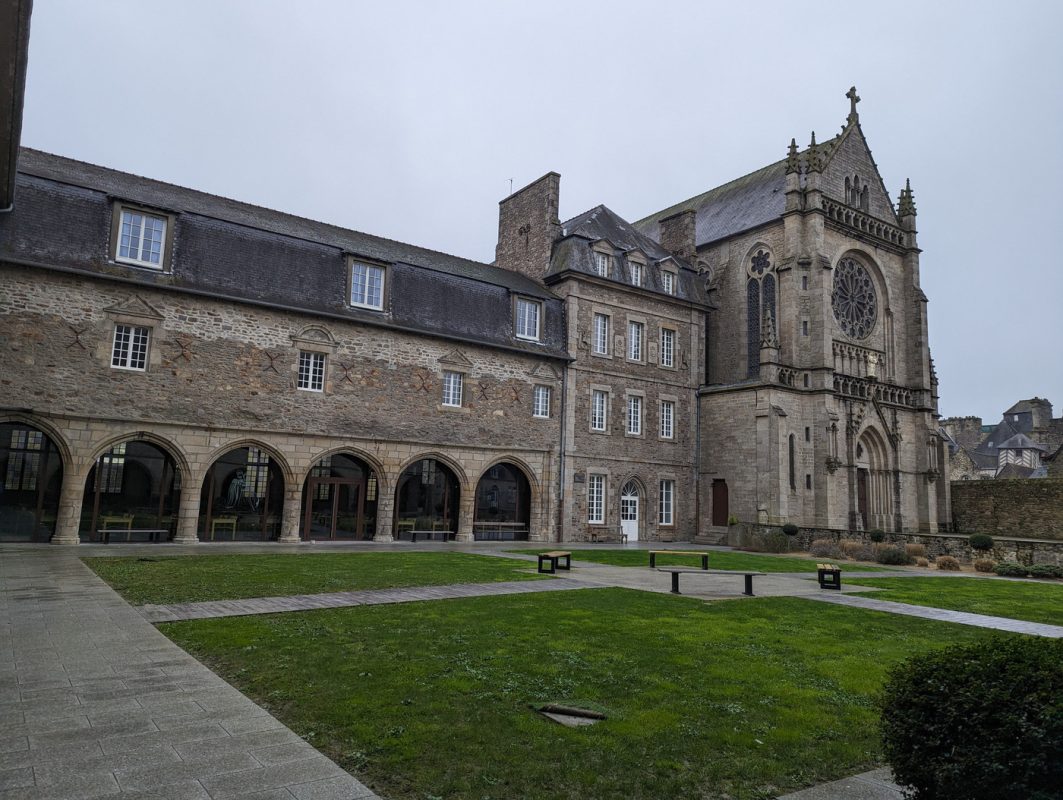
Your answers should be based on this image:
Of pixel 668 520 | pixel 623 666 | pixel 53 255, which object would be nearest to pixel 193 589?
pixel 623 666

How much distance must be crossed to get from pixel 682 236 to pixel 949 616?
28.3 m

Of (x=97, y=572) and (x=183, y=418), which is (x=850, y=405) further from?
(x=97, y=572)

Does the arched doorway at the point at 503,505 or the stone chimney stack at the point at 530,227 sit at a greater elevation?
the stone chimney stack at the point at 530,227

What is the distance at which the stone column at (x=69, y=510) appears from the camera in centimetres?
1853

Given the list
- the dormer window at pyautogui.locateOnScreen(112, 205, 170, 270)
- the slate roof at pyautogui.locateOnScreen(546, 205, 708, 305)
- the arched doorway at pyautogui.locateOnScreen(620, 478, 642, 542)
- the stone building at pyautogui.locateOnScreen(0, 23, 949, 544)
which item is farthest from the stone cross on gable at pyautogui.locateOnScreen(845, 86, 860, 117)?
the dormer window at pyautogui.locateOnScreen(112, 205, 170, 270)

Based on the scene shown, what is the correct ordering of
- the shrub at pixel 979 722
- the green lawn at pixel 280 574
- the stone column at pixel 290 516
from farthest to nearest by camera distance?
the stone column at pixel 290 516
the green lawn at pixel 280 574
the shrub at pixel 979 722

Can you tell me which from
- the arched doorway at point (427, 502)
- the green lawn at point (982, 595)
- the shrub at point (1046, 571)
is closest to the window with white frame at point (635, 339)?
the arched doorway at point (427, 502)

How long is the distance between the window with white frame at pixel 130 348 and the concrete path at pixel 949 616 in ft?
59.3

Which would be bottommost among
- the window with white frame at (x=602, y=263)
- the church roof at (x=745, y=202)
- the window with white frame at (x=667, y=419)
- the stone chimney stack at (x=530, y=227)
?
the window with white frame at (x=667, y=419)

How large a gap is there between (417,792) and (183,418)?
18820 mm

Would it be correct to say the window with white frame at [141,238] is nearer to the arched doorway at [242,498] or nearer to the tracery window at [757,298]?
the arched doorway at [242,498]

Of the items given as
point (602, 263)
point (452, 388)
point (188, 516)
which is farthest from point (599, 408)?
point (188, 516)

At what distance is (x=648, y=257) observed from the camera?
32406mm

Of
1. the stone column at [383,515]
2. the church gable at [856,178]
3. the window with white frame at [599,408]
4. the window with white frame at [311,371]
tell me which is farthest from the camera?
the church gable at [856,178]
